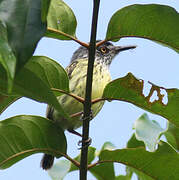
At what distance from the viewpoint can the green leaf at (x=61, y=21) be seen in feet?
6.98

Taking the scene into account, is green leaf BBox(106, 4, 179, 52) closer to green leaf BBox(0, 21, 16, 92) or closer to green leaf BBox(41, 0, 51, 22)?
green leaf BBox(41, 0, 51, 22)

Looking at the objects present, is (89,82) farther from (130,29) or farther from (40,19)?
(40,19)

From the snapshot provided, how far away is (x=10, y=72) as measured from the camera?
1.12m

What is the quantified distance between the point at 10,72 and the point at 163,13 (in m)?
1.14

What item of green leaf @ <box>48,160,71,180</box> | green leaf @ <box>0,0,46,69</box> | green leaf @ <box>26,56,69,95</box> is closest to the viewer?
green leaf @ <box>0,0,46,69</box>

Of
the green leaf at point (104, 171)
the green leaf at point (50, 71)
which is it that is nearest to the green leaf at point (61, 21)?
the green leaf at point (50, 71)

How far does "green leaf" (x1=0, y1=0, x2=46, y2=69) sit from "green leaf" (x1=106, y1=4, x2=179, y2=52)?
2.65 ft

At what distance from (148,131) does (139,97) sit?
0.51 meters

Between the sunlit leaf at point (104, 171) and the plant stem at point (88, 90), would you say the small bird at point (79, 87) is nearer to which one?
the sunlit leaf at point (104, 171)


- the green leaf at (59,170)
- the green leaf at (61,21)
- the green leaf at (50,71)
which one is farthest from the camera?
the green leaf at (59,170)

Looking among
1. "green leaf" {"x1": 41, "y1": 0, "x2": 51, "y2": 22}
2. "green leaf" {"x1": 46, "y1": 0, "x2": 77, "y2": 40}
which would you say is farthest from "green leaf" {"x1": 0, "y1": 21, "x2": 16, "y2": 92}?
"green leaf" {"x1": 46, "y1": 0, "x2": 77, "y2": 40}

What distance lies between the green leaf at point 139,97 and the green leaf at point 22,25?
36.0 inches

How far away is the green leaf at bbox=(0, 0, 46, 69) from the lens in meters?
1.25

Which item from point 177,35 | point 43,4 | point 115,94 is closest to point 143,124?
point 115,94
